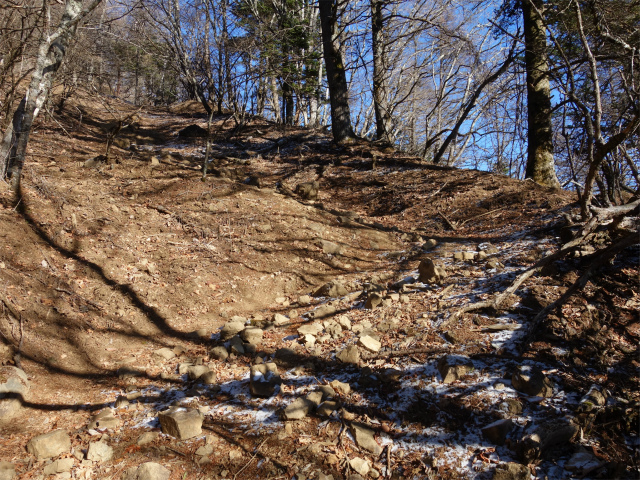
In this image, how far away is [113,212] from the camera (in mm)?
5516

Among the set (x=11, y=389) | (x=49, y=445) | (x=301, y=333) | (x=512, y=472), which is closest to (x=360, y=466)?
(x=512, y=472)

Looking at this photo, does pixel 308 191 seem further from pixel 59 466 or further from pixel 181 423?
pixel 59 466

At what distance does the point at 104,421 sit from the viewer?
274 cm

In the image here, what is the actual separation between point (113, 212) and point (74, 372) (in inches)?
109

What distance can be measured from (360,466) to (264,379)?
1.09 m

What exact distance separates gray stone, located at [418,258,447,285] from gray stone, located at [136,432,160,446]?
9.68 ft

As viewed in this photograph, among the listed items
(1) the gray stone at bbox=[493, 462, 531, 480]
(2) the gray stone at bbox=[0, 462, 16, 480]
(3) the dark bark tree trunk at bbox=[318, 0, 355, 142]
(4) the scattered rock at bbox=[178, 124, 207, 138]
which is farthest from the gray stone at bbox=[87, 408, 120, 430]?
→ (4) the scattered rock at bbox=[178, 124, 207, 138]

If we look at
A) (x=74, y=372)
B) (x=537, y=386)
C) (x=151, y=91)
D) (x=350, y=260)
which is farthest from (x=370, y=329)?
(x=151, y=91)

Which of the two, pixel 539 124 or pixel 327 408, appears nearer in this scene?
pixel 327 408

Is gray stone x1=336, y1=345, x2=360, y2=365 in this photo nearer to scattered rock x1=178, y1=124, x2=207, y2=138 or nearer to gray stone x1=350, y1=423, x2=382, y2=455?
gray stone x1=350, y1=423, x2=382, y2=455

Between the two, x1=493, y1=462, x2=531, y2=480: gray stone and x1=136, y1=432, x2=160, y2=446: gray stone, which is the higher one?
x1=493, y1=462, x2=531, y2=480: gray stone

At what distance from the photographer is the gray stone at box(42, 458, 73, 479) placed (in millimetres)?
2318

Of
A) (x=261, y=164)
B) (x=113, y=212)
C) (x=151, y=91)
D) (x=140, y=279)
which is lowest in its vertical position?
(x=140, y=279)

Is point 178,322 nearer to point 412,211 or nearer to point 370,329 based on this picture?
point 370,329
